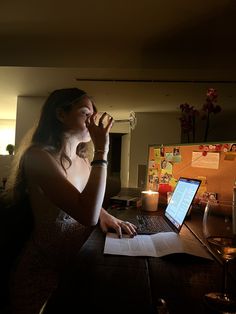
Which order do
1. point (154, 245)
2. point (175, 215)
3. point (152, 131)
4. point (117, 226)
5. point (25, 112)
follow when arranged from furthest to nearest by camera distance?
point (152, 131)
point (25, 112)
point (175, 215)
point (117, 226)
point (154, 245)

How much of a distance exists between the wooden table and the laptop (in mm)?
284

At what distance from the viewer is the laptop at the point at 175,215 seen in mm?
1051

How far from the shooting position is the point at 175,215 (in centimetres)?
114

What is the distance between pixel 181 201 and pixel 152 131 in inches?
211

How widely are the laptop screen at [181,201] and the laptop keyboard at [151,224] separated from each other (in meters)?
0.04

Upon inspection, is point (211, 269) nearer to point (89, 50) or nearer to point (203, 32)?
point (203, 32)

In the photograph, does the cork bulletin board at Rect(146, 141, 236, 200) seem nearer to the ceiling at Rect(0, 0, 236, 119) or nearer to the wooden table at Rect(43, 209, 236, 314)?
the wooden table at Rect(43, 209, 236, 314)

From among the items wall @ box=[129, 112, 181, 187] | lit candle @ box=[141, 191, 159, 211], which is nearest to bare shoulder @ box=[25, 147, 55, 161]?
lit candle @ box=[141, 191, 159, 211]

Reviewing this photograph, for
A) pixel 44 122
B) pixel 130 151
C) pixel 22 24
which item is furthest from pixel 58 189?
pixel 130 151

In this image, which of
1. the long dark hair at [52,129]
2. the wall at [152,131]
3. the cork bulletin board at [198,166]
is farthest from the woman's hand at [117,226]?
the wall at [152,131]

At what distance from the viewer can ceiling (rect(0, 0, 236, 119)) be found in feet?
8.34

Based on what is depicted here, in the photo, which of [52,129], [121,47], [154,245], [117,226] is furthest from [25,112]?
[154,245]

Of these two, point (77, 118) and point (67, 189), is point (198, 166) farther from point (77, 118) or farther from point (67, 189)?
point (67, 189)

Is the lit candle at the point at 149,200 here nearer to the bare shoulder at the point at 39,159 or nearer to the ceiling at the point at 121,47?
the bare shoulder at the point at 39,159
